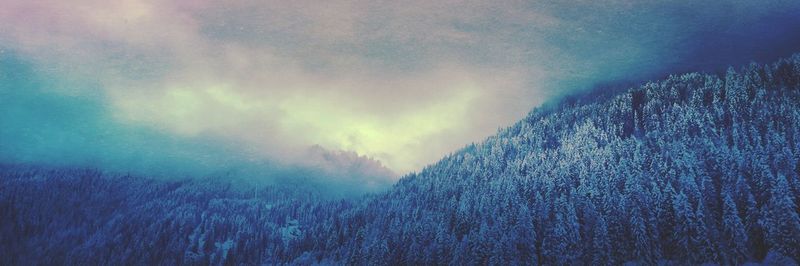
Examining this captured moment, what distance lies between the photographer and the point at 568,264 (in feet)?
293

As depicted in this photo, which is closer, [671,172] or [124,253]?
[671,172]

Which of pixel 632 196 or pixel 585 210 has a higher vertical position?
pixel 632 196

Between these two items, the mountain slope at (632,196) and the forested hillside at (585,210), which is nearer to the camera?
the mountain slope at (632,196)

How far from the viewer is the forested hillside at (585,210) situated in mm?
86438

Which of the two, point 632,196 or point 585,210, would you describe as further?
point 585,210

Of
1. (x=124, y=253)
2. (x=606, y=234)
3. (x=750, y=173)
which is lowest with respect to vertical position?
(x=124, y=253)

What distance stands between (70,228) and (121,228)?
24.2m

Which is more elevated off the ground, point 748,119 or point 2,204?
point 748,119

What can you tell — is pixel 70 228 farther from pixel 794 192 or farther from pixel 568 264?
pixel 794 192

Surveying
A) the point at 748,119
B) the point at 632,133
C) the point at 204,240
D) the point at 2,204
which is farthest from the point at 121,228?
the point at 748,119

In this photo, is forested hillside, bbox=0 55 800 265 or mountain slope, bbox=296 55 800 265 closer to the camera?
mountain slope, bbox=296 55 800 265

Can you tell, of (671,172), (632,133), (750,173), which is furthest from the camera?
(632,133)

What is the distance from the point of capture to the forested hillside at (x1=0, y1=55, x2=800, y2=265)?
86438 millimetres

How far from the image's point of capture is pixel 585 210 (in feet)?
344
